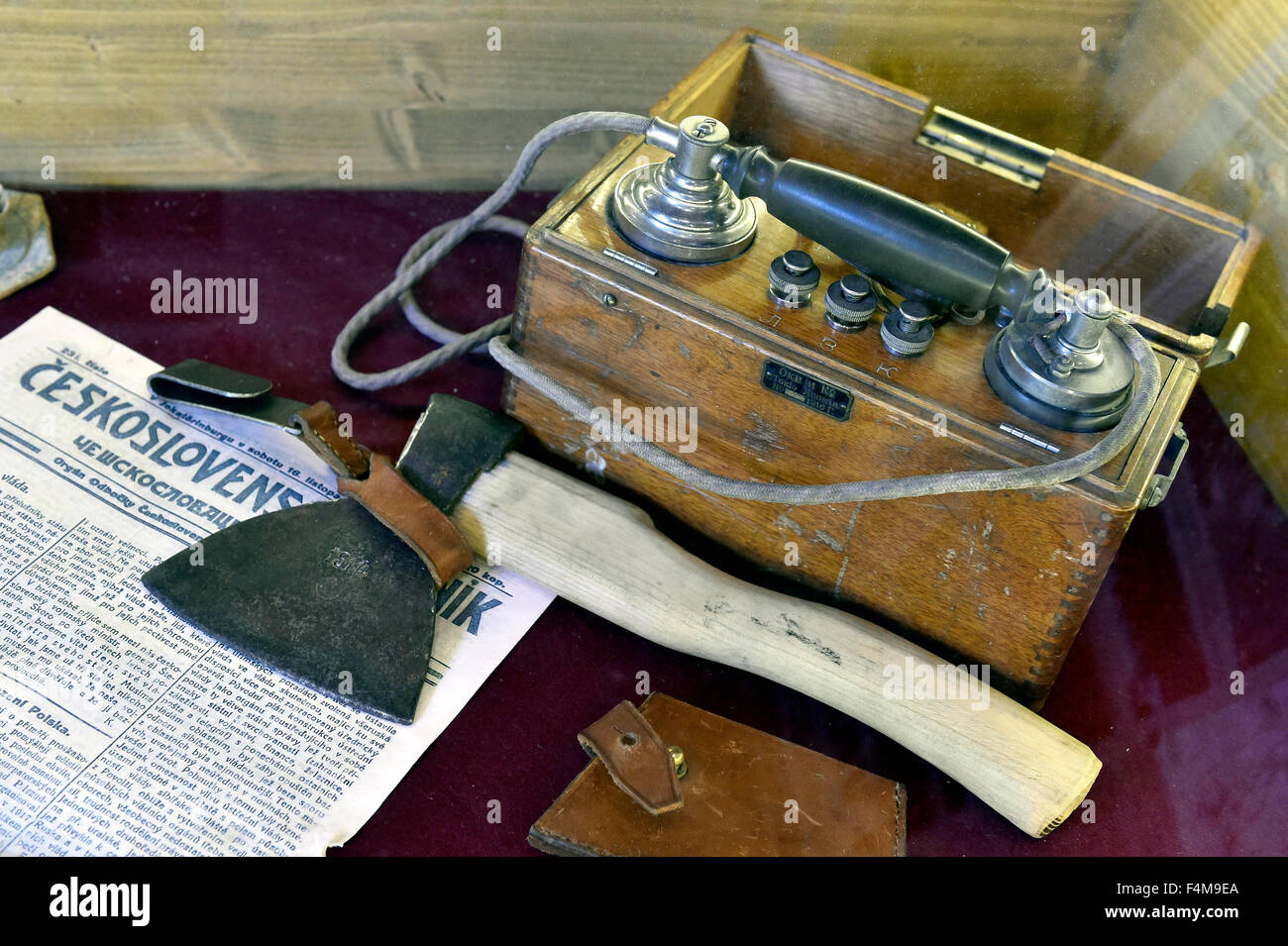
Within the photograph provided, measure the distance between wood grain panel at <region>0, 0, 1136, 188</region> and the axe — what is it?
1.44 ft

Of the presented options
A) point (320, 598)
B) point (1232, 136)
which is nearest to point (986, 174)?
point (1232, 136)

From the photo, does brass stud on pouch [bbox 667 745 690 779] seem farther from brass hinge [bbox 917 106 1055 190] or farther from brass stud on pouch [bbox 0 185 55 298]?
brass stud on pouch [bbox 0 185 55 298]

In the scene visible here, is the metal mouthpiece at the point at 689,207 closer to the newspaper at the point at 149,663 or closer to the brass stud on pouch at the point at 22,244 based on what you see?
the newspaper at the point at 149,663

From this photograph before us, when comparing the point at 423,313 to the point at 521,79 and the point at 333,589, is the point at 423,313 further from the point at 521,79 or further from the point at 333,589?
the point at 333,589

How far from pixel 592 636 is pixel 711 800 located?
18cm

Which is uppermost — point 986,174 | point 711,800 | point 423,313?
point 986,174

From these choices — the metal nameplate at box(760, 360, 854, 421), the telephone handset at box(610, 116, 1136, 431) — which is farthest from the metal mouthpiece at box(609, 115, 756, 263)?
the metal nameplate at box(760, 360, 854, 421)

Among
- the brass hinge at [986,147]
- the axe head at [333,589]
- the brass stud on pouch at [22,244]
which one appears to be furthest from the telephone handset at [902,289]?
the brass stud on pouch at [22,244]

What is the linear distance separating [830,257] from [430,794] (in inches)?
20.0

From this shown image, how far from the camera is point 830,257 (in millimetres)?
937

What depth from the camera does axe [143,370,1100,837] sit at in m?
0.86

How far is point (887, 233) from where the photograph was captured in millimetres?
840

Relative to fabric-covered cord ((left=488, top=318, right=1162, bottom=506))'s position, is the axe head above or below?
below
